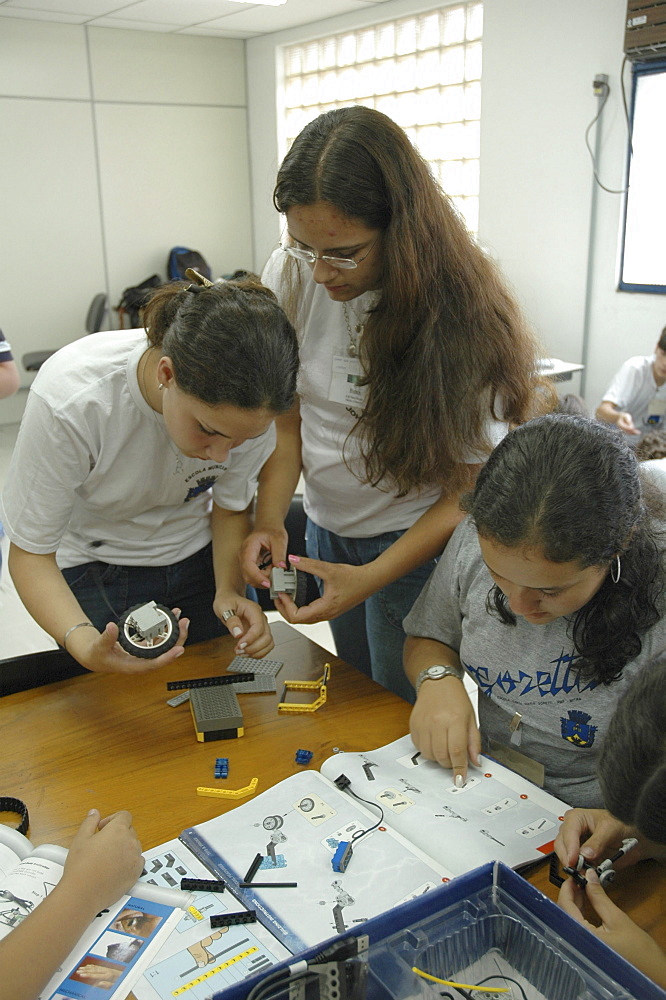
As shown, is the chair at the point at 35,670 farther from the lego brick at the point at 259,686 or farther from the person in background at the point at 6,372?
the person in background at the point at 6,372

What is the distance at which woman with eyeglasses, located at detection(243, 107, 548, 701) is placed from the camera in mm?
1351

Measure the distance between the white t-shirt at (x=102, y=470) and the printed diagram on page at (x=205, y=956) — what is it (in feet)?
2.31

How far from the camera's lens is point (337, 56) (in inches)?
258

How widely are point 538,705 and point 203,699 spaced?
543mm

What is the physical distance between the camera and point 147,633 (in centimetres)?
133

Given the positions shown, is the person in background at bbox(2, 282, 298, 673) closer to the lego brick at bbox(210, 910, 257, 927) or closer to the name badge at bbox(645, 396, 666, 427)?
the lego brick at bbox(210, 910, 257, 927)

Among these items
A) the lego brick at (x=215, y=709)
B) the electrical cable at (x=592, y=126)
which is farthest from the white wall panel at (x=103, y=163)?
the lego brick at (x=215, y=709)

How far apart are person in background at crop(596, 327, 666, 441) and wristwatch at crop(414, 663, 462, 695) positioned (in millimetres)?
2902

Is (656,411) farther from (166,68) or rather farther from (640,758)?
(166,68)

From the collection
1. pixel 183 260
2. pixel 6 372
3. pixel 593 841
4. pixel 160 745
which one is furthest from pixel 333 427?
pixel 183 260

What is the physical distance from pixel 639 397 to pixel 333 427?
9.72ft

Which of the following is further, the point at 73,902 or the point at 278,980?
the point at 73,902

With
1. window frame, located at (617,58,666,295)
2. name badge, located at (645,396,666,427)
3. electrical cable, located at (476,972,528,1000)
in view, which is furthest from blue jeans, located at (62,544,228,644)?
window frame, located at (617,58,666,295)

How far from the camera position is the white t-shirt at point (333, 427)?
1.62 metres
